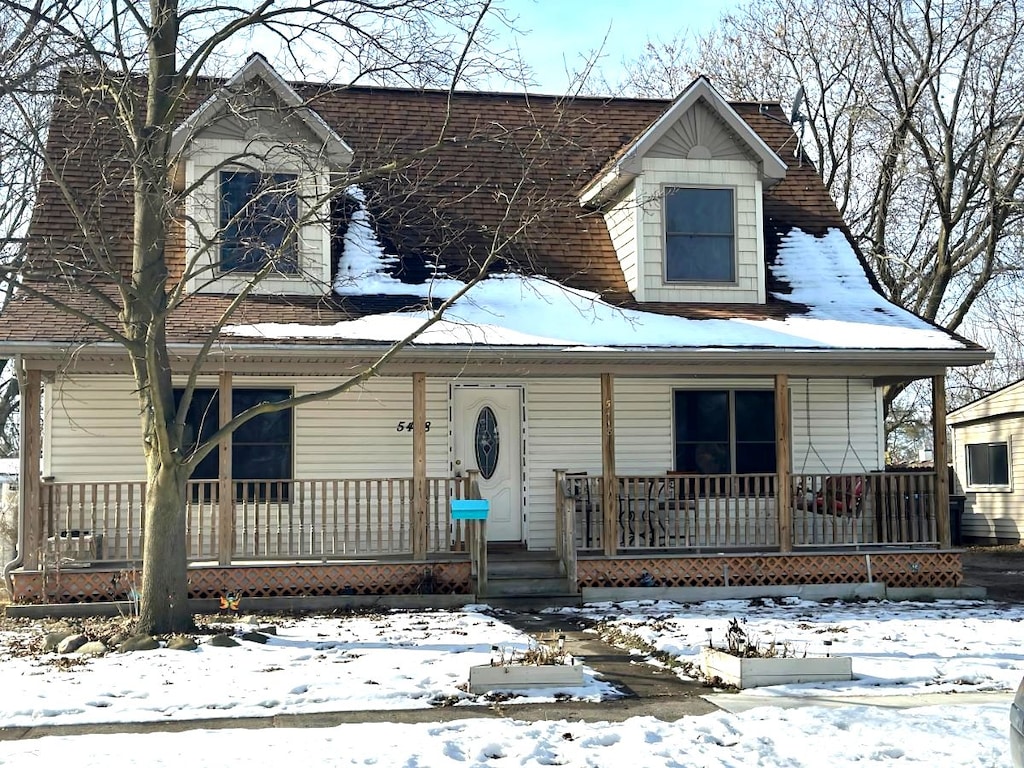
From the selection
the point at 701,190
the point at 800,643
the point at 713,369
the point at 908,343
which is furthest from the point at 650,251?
the point at 800,643

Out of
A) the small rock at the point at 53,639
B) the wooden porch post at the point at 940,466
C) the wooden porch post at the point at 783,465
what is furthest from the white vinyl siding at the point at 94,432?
the wooden porch post at the point at 940,466

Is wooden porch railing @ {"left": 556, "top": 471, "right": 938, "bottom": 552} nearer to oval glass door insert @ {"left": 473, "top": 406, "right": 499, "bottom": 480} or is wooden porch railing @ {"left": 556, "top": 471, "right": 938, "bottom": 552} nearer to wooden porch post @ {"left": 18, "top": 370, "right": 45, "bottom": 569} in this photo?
oval glass door insert @ {"left": 473, "top": 406, "right": 499, "bottom": 480}

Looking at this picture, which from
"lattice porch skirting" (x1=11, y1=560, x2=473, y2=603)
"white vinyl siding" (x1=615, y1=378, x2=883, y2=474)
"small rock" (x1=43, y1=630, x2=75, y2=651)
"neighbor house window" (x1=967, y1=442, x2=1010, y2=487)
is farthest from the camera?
"neighbor house window" (x1=967, y1=442, x2=1010, y2=487)

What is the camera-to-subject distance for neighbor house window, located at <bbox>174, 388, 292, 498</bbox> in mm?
15055

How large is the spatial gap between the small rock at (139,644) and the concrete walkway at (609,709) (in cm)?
241

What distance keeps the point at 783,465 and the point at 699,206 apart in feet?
13.4

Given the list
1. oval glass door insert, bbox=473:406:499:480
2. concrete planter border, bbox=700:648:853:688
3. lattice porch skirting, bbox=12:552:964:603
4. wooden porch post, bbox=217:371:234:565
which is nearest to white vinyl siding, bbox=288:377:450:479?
oval glass door insert, bbox=473:406:499:480

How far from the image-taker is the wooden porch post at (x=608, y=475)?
14.2 m

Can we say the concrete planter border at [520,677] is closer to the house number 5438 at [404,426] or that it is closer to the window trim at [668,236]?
the house number 5438 at [404,426]

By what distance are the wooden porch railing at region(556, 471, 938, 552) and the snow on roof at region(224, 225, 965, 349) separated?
5.85 feet

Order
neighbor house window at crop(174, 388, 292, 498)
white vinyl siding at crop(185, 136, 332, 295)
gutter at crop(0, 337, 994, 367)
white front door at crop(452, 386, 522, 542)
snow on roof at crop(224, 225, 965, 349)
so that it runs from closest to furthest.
Answer: gutter at crop(0, 337, 994, 367) → snow on roof at crop(224, 225, 965, 349) → white vinyl siding at crop(185, 136, 332, 295) → neighbor house window at crop(174, 388, 292, 498) → white front door at crop(452, 386, 522, 542)

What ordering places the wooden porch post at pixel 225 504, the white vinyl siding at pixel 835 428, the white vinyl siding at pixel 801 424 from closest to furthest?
the wooden porch post at pixel 225 504
the white vinyl siding at pixel 801 424
the white vinyl siding at pixel 835 428

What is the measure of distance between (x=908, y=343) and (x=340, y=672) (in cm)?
879

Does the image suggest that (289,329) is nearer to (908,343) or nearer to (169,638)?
(169,638)
